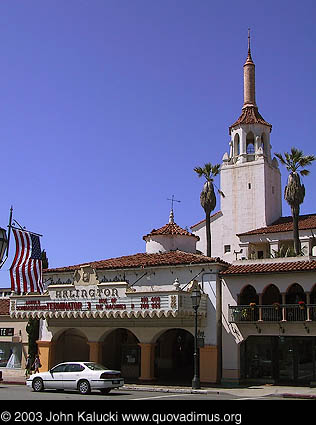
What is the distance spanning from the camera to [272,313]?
2981 centimetres

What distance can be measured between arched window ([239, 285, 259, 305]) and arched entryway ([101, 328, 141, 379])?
7469 mm

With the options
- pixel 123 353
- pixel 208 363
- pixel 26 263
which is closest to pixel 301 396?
pixel 208 363

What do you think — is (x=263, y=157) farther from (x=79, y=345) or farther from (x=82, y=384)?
(x=82, y=384)

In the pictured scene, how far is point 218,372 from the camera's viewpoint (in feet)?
100

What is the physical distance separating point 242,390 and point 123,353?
10016 millimetres

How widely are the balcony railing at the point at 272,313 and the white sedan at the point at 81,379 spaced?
7.84 m

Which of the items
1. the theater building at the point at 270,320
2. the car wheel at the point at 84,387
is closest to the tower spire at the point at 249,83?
the theater building at the point at 270,320

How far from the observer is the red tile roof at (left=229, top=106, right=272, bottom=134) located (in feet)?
174

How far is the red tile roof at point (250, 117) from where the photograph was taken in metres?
53.2

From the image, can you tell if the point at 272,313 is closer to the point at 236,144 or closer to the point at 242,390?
the point at 242,390

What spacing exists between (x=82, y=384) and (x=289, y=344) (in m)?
10.9

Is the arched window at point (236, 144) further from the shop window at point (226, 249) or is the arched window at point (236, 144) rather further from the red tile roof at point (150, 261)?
the red tile roof at point (150, 261)
